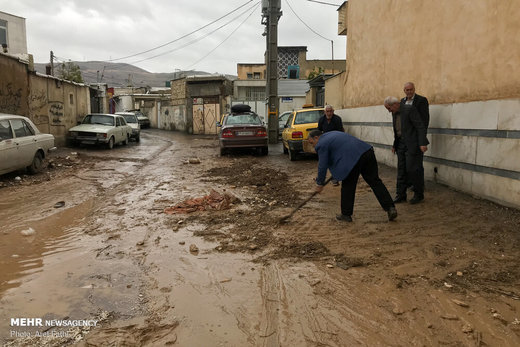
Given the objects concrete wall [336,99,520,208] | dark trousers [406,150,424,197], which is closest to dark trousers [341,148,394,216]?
dark trousers [406,150,424,197]

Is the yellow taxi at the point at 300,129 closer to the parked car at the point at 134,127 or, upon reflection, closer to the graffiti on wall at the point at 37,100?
the graffiti on wall at the point at 37,100

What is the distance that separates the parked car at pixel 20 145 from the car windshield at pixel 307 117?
705 centimetres

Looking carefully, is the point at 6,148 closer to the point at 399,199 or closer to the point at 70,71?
the point at 399,199

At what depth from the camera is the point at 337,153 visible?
5141 millimetres

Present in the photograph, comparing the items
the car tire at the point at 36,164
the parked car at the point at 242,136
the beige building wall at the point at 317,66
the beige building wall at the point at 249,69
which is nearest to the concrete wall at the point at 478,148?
the parked car at the point at 242,136

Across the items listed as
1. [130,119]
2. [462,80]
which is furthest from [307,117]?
[130,119]

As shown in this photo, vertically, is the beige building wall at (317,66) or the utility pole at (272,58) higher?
the beige building wall at (317,66)

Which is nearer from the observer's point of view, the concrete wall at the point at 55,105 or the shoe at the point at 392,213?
the shoe at the point at 392,213

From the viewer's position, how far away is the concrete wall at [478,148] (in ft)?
16.8

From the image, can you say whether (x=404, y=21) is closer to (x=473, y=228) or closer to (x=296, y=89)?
(x=473, y=228)

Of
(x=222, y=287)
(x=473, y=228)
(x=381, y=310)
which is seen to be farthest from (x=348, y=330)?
(x=473, y=228)

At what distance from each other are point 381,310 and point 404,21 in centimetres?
693

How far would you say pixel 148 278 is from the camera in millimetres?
3715

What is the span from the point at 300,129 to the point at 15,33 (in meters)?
33.9
